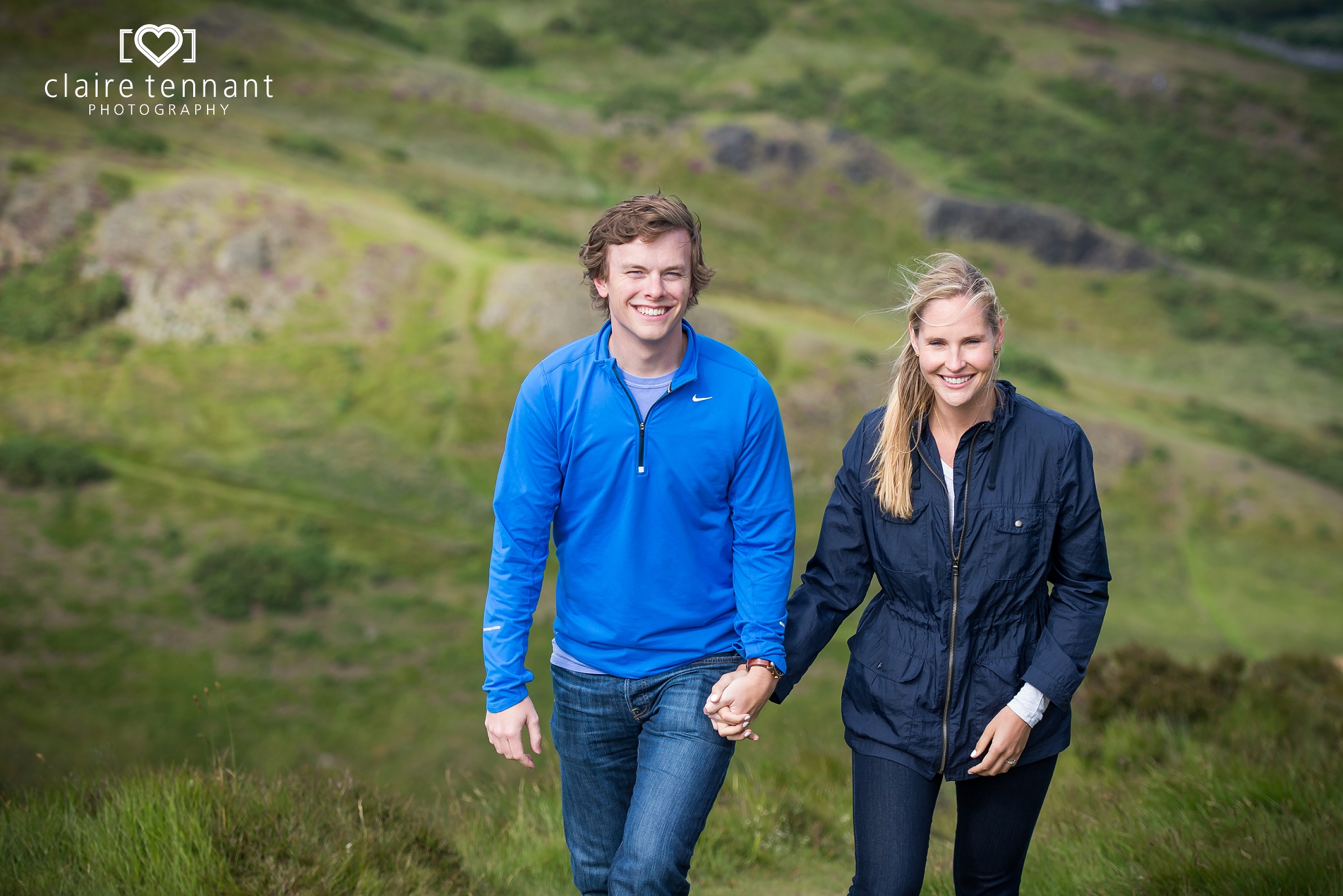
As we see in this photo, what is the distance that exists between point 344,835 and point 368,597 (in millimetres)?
8985

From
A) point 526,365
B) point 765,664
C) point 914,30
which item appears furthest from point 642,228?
point 914,30

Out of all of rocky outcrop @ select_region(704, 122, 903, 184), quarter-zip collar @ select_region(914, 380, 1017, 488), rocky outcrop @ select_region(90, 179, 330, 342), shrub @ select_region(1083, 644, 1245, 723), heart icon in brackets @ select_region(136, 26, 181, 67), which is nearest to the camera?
quarter-zip collar @ select_region(914, 380, 1017, 488)

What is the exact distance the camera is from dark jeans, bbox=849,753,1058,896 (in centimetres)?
217

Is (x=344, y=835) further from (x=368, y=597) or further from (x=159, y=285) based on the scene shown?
(x=159, y=285)

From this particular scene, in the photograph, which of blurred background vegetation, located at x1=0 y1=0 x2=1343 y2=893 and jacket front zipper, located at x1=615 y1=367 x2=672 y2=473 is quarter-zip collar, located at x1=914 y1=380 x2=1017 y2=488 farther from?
blurred background vegetation, located at x1=0 y1=0 x2=1343 y2=893

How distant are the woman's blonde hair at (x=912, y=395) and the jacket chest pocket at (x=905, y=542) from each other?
3cm

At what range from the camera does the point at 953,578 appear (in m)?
2.22

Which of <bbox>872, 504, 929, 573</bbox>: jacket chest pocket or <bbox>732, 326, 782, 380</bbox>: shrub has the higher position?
<bbox>872, 504, 929, 573</bbox>: jacket chest pocket

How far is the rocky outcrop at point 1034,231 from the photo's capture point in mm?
17891

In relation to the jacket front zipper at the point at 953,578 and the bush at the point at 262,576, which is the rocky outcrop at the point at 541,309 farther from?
the jacket front zipper at the point at 953,578

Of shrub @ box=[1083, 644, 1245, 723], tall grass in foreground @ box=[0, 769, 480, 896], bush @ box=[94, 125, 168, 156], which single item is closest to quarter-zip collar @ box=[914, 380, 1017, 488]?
tall grass in foreground @ box=[0, 769, 480, 896]

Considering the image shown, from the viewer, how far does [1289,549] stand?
14.5 meters

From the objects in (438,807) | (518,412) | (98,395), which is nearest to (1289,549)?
(438,807)

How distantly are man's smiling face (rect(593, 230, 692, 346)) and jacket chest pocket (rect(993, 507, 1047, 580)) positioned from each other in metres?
0.84
